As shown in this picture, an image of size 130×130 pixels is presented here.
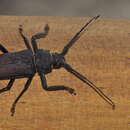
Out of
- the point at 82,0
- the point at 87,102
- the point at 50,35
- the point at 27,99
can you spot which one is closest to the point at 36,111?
the point at 27,99

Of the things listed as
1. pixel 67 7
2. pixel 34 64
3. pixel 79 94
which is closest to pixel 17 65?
pixel 34 64

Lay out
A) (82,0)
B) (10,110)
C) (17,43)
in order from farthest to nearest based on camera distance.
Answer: (82,0) < (17,43) < (10,110)

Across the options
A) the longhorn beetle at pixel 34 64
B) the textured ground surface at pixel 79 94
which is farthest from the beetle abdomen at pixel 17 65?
the textured ground surface at pixel 79 94

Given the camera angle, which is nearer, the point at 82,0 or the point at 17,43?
the point at 17,43

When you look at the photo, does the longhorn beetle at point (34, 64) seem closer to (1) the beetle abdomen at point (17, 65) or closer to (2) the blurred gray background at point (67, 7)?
(1) the beetle abdomen at point (17, 65)

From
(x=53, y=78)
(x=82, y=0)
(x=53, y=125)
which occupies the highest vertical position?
(x=82, y=0)

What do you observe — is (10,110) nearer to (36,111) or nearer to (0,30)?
(36,111)

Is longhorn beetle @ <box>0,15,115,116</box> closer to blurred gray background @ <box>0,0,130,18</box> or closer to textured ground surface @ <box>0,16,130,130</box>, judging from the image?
textured ground surface @ <box>0,16,130,130</box>
